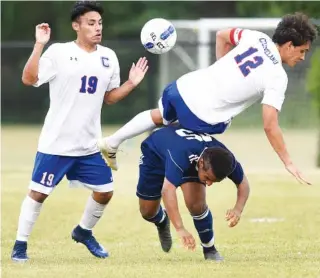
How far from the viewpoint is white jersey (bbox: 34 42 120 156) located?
8641 millimetres

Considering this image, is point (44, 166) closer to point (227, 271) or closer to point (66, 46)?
point (66, 46)

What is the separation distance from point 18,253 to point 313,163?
448 inches

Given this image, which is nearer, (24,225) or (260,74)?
(260,74)

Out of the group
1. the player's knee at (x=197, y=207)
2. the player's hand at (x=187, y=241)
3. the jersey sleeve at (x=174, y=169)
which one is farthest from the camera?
the player's knee at (x=197, y=207)

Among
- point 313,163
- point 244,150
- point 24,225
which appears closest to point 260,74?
point 24,225

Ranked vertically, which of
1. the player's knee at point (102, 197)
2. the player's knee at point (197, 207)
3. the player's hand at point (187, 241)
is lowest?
the player's knee at point (102, 197)

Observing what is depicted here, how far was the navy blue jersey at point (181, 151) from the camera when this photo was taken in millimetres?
8047

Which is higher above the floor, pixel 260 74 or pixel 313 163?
pixel 260 74

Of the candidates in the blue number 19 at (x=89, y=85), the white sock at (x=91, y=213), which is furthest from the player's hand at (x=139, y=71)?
the white sock at (x=91, y=213)

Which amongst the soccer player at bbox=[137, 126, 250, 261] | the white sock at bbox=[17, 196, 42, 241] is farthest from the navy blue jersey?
the white sock at bbox=[17, 196, 42, 241]

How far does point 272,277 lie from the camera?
24.5 ft

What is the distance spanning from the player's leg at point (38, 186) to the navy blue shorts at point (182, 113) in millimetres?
1006

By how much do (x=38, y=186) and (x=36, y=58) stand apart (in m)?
1.01

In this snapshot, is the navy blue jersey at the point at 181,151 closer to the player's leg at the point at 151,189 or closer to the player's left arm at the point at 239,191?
the player's left arm at the point at 239,191
